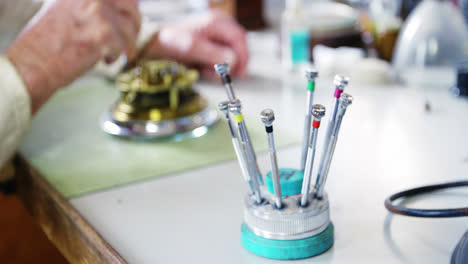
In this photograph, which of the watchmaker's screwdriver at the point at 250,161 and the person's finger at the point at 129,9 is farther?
the person's finger at the point at 129,9

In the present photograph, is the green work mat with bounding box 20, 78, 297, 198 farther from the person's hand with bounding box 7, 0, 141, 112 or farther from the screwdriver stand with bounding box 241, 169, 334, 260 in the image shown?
the screwdriver stand with bounding box 241, 169, 334, 260

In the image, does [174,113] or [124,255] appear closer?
[124,255]

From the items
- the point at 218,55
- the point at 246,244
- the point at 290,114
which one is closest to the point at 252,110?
the point at 290,114

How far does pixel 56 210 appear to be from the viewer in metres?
0.68

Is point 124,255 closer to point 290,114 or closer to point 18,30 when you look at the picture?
point 290,114

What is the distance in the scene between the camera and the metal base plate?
2.95ft

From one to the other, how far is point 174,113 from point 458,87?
1.74 ft

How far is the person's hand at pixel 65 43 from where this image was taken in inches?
34.2

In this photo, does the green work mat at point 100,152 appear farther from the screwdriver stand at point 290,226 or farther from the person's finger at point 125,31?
the screwdriver stand at point 290,226

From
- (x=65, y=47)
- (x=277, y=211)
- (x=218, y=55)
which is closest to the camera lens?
(x=277, y=211)

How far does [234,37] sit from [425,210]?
2.57 ft

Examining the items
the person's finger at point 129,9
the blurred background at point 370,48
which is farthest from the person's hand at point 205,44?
the person's finger at point 129,9

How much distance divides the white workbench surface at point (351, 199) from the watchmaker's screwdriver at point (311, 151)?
7 cm

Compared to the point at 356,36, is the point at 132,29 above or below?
above
